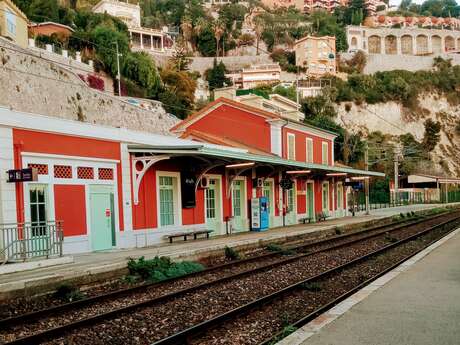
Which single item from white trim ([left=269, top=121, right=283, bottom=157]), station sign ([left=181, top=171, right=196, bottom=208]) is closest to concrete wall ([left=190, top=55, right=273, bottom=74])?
white trim ([left=269, top=121, right=283, bottom=157])

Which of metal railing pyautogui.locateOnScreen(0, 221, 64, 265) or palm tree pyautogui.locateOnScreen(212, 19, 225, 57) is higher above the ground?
palm tree pyautogui.locateOnScreen(212, 19, 225, 57)

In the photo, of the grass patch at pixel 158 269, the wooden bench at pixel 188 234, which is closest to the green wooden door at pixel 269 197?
the wooden bench at pixel 188 234

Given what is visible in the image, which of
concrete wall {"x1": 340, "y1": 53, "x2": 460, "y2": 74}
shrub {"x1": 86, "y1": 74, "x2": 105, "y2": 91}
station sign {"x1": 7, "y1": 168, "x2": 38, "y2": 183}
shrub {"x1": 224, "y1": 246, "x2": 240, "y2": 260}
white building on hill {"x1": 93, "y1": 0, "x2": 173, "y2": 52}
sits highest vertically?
white building on hill {"x1": 93, "y1": 0, "x2": 173, "y2": 52}

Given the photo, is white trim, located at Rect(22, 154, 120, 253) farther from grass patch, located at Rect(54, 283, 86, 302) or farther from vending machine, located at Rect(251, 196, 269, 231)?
vending machine, located at Rect(251, 196, 269, 231)

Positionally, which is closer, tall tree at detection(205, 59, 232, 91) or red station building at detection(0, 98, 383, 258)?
red station building at detection(0, 98, 383, 258)

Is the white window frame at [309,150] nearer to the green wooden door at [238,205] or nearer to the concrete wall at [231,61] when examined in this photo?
the green wooden door at [238,205]

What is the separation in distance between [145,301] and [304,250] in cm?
928

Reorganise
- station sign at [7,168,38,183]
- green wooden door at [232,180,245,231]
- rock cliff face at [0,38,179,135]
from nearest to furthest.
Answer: station sign at [7,168,38,183] < green wooden door at [232,180,245,231] < rock cliff face at [0,38,179,135]

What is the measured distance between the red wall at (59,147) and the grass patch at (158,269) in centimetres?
314

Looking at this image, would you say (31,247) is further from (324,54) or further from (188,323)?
(324,54)

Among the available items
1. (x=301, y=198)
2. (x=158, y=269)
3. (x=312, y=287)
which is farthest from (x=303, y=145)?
(x=312, y=287)

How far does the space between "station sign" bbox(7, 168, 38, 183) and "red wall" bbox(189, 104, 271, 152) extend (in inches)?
663

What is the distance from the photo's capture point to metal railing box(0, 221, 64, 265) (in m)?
11.5

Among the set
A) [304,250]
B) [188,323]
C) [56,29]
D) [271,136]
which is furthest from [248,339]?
[56,29]
